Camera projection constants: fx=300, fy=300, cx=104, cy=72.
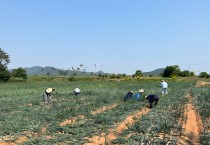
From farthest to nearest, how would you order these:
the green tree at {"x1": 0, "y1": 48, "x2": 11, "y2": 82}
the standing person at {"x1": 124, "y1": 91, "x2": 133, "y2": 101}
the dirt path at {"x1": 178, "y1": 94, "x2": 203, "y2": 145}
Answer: the green tree at {"x1": 0, "y1": 48, "x2": 11, "y2": 82} < the standing person at {"x1": 124, "y1": 91, "x2": 133, "y2": 101} < the dirt path at {"x1": 178, "y1": 94, "x2": 203, "y2": 145}

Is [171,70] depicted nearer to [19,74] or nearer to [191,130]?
[19,74]

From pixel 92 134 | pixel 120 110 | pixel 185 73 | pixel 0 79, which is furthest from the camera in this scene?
pixel 185 73

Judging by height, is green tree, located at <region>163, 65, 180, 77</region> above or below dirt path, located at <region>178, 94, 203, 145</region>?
above

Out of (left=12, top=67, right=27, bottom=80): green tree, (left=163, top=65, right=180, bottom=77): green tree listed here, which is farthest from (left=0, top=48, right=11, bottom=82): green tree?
(left=163, top=65, right=180, bottom=77): green tree

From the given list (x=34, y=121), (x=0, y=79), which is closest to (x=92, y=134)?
(x=34, y=121)

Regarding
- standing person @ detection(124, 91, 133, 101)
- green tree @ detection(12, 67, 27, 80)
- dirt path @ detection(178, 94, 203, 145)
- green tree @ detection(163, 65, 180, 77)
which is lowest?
dirt path @ detection(178, 94, 203, 145)

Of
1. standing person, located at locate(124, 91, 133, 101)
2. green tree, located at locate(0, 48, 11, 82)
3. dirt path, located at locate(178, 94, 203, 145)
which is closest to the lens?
dirt path, located at locate(178, 94, 203, 145)

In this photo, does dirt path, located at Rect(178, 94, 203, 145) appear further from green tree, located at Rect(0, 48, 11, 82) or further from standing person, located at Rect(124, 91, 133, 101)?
green tree, located at Rect(0, 48, 11, 82)

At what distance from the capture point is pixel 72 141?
848 centimetres

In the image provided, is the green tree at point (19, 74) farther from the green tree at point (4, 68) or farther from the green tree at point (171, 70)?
the green tree at point (171, 70)

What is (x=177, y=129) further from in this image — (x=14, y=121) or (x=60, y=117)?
(x=14, y=121)

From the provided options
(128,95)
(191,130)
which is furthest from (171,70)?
(191,130)

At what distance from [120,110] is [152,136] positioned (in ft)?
17.3

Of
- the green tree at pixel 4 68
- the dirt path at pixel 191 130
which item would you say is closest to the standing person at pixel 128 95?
the dirt path at pixel 191 130
